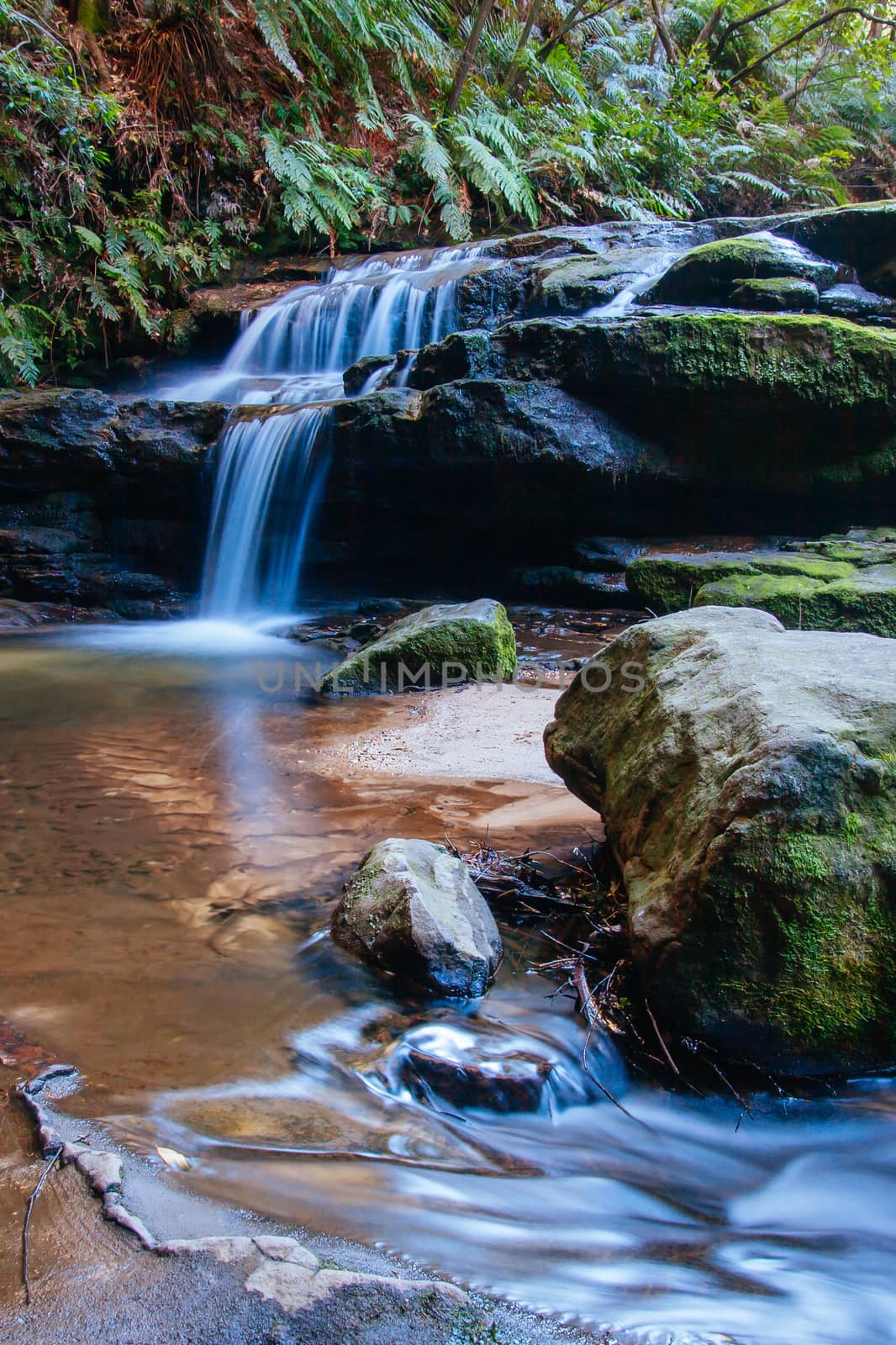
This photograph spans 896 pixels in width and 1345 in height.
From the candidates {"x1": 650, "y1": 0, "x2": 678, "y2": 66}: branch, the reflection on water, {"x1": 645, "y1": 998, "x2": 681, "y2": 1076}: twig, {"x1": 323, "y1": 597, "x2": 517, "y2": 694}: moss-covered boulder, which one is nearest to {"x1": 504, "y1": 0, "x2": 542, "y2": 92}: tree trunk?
{"x1": 650, "y1": 0, "x2": 678, "y2": 66}: branch

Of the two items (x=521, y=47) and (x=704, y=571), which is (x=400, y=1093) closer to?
(x=704, y=571)

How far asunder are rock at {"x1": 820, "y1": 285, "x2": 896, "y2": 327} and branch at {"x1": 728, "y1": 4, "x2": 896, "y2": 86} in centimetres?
899

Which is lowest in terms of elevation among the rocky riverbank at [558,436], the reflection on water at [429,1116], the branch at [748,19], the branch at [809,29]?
the reflection on water at [429,1116]

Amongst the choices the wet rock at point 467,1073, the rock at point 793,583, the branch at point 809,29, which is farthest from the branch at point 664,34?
the wet rock at point 467,1073

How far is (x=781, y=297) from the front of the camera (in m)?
8.46

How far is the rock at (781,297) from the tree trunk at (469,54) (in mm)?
8682

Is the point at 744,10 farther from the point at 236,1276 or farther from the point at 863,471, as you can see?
the point at 236,1276

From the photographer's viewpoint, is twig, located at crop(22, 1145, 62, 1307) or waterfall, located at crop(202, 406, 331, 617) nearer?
twig, located at crop(22, 1145, 62, 1307)

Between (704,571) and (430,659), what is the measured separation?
2389 millimetres

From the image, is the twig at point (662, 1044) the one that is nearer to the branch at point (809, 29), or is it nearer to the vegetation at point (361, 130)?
the vegetation at point (361, 130)

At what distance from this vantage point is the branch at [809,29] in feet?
46.2

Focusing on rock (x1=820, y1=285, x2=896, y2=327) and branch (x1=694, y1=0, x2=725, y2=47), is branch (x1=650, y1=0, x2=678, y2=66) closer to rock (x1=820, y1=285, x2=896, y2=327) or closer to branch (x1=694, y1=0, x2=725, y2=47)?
branch (x1=694, y1=0, x2=725, y2=47)

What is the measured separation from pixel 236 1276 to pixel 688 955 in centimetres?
117

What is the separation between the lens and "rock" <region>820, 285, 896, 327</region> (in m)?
8.41
